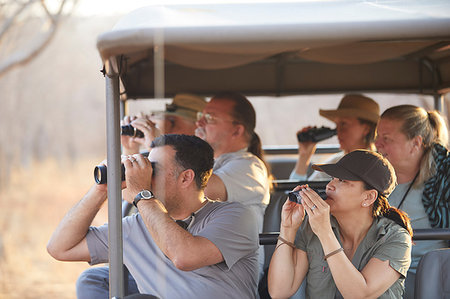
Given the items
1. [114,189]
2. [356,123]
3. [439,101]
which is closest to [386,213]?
[114,189]

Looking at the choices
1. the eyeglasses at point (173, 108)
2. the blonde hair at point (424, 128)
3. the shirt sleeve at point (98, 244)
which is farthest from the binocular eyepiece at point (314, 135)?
the shirt sleeve at point (98, 244)

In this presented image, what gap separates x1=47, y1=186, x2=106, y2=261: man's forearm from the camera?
270cm

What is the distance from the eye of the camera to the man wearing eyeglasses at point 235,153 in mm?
3086

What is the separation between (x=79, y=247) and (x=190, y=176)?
577 millimetres

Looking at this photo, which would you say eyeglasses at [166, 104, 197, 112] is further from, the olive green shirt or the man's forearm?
the olive green shirt

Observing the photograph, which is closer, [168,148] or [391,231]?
[391,231]

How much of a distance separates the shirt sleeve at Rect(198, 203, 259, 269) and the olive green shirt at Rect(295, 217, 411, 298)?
182 millimetres

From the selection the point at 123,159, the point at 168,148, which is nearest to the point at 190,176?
the point at 168,148

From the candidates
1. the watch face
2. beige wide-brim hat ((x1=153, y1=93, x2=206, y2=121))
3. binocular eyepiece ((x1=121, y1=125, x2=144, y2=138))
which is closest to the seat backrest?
the watch face

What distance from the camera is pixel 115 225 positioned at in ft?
6.96

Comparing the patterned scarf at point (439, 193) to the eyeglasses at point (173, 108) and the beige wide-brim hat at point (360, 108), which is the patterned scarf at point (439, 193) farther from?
the eyeglasses at point (173, 108)

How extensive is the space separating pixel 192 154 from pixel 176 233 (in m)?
0.39

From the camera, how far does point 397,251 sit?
7.47ft

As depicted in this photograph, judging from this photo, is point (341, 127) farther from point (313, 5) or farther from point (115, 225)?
point (115, 225)
